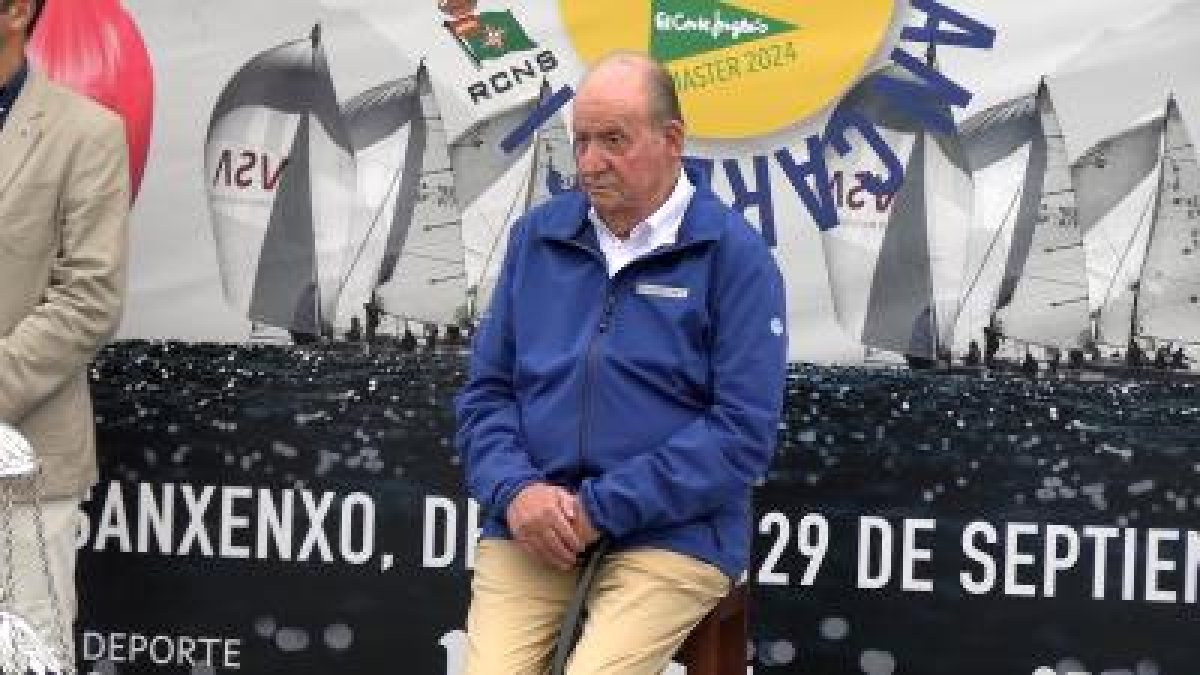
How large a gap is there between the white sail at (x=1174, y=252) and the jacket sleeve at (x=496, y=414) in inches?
53.5

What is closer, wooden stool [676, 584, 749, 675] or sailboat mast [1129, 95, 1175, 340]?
wooden stool [676, 584, 749, 675]

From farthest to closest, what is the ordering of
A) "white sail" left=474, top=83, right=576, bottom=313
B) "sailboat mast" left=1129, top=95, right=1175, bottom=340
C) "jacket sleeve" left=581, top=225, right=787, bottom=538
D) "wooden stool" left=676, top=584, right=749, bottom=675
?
"white sail" left=474, top=83, right=576, bottom=313 → "sailboat mast" left=1129, top=95, right=1175, bottom=340 → "wooden stool" left=676, top=584, right=749, bottom=675 → "jacket sleeve" left=581, top=225, right=787, bottom=538

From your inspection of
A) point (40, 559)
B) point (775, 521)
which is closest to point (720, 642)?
point (775, 521)

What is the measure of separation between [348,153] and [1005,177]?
49.9 inches

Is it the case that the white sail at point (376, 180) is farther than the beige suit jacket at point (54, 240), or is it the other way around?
the white sail at point (376, 180)

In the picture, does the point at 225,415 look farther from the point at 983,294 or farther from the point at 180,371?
the point at 983,294

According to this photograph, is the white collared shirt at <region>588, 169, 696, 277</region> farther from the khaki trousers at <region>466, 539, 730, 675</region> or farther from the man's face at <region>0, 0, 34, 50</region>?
the man's face at <region>0, 0, 34, 50</region>

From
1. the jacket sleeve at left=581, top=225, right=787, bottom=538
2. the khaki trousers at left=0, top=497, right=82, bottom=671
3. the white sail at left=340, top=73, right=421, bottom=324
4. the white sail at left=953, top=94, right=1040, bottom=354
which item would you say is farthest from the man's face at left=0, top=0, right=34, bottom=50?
the white sail at left=953, top=94, right=1040, bottom=354

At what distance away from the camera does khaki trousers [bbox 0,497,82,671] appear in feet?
11.3

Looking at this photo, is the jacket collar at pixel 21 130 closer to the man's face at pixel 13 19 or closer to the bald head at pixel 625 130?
the man's face at pixel 13 19

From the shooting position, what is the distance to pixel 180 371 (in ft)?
14.1

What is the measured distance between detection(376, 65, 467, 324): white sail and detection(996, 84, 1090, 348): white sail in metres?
1.05

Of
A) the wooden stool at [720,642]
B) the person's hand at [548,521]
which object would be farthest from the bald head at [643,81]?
the wooden stool at [720,642]

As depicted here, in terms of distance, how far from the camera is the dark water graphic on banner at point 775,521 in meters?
4.02
